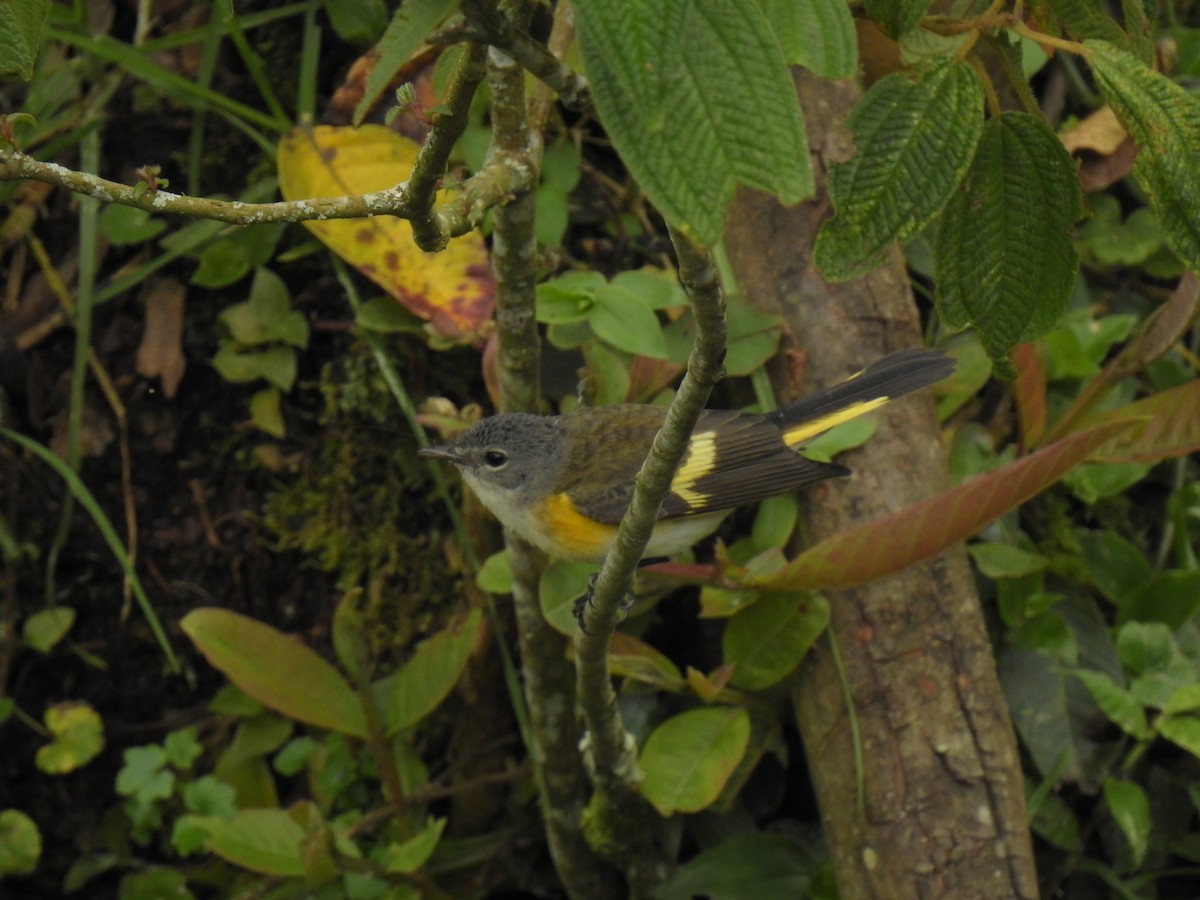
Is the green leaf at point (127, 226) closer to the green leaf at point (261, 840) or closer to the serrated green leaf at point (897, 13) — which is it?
the green leaf at point (261, 840)

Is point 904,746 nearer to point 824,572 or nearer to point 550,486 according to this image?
point 824,572

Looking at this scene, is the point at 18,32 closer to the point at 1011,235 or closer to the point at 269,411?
the point at 1011,235

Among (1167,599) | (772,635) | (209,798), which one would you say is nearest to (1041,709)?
(1167,599)

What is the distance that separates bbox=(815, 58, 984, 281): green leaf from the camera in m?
1.39

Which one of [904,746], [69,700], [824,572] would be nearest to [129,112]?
[69,700]

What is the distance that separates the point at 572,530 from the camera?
3.01 metres

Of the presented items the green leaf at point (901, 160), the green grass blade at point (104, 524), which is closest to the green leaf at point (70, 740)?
the green grass blade at point (104, 524)

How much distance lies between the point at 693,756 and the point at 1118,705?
0.95m

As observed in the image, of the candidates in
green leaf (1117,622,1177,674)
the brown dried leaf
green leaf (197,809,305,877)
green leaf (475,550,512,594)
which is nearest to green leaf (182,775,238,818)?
green leaf (197,809,305,877)

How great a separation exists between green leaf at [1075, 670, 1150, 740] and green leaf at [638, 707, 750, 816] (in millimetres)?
777

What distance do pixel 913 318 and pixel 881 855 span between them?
1294 millimetres

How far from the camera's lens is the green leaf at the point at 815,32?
47.8 inches

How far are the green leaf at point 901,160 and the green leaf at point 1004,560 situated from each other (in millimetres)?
1760

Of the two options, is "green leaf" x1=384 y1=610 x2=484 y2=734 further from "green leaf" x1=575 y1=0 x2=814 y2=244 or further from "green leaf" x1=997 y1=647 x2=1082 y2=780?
"green leaf" x1=575 y1=0 x2=814 y2=244
